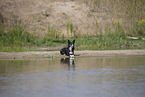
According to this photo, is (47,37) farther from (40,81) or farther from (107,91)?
(107,91)

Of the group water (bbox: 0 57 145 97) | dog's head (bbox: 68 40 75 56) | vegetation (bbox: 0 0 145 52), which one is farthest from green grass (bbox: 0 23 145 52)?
water (bbox: 0 57 145 97)

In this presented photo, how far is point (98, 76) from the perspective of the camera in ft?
29.6

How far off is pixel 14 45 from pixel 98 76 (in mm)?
11690

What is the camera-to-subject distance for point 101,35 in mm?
22359

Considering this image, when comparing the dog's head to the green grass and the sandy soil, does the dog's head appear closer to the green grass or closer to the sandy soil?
the sandy soil

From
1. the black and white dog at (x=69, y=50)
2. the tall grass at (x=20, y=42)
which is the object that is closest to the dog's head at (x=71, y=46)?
the black and white dog at (x=69, y=50)

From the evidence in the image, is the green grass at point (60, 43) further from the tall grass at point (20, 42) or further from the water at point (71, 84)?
Answer: the water at point (71, 84)

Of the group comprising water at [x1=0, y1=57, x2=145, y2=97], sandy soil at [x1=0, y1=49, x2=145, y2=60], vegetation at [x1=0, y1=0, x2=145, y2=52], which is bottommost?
water at [x1=0, y1=57, x2=145, y2=97]

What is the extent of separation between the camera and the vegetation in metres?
20.2

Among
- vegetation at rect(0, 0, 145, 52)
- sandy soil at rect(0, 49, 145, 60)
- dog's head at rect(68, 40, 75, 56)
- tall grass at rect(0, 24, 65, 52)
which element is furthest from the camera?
vegetation at rect(0, 0, 145, 52)

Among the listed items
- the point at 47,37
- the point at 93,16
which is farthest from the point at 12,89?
the point at 93,16

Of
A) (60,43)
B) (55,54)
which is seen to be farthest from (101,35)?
(55,54)

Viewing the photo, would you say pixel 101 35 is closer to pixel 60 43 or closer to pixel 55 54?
pixel 60 43

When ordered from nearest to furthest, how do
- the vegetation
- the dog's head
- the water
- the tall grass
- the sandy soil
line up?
the water, the dog's head, the sandy soil, the tall grass, the vegetation
